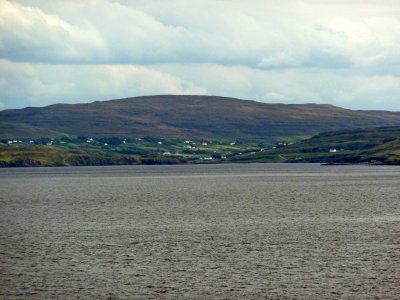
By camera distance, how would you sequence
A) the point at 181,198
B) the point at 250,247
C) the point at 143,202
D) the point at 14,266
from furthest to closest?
the point at 181,198 < the point at 143,202 < the point at 250,247 < the point at 14,266

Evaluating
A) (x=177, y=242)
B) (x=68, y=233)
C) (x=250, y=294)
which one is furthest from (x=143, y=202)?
(x=250, y=294)

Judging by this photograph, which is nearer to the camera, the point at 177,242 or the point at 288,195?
A: the point at 177,242

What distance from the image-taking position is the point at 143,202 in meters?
159

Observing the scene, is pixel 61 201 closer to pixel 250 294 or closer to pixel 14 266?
pixel 14 266

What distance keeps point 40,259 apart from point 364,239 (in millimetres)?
36400

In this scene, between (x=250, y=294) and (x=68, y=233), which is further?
(x=68, y=233)

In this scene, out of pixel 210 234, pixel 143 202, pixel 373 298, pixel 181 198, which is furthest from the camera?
pixel 181 198

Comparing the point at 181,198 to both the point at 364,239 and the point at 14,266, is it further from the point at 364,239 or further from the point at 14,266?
the point at 14,266

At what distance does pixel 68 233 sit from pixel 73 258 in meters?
22.9

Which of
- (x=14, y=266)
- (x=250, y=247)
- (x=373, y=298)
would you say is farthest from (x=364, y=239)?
(x=14, y=266)

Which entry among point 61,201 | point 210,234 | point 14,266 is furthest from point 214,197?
point 14,266

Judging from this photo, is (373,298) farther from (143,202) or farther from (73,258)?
(143,202)

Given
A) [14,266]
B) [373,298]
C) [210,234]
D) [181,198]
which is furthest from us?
[181,198]

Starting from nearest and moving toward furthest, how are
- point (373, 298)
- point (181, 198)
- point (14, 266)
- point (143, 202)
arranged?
point (373, 298)
point (14, 266)
point (143, 202)
point (181, 198)
